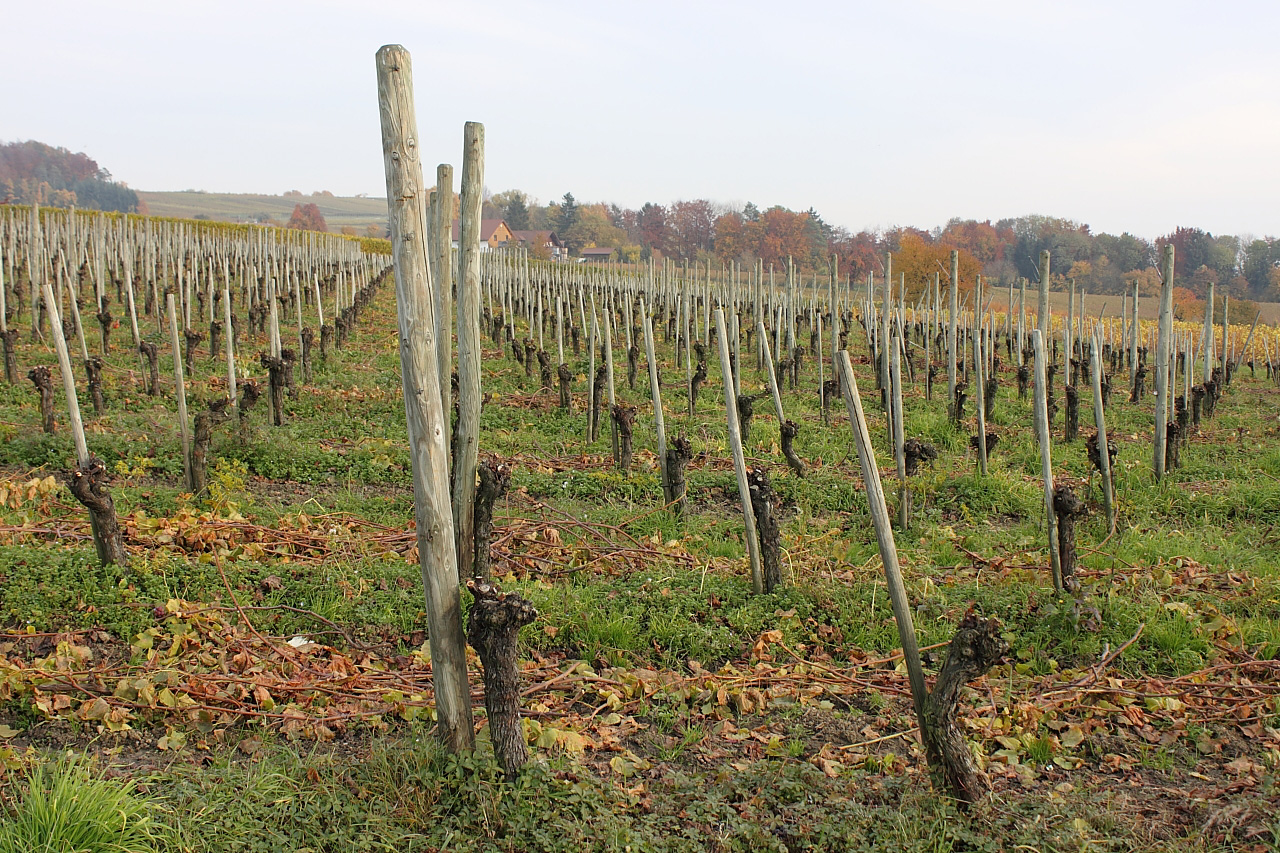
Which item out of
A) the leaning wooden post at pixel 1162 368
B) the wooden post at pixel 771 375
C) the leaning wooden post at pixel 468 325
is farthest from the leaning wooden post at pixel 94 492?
the leaning wooden post at pixel 1162 368

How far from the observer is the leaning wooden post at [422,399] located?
3.11 meters

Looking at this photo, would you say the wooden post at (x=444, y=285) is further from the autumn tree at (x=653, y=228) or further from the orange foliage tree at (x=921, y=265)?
the autumn tree at (x=653, y=228)

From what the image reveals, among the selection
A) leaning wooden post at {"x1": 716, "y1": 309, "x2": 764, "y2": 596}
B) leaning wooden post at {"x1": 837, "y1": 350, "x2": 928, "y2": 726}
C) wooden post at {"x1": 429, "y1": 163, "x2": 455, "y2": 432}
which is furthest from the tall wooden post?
leaning wooden post at {"x1": 837, "y1": 350, "x2": 928, "y2": 726}

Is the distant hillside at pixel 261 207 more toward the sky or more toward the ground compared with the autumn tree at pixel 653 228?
more toward the sky

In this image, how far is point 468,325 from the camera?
4.49m

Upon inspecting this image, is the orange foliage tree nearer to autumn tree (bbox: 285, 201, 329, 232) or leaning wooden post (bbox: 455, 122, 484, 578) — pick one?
leaning wooden post (bbox: 455, 122, 484, 578)

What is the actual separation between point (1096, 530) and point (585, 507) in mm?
4299

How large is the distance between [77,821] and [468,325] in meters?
2.73

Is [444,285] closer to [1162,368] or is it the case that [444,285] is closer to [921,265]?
[1162,368]

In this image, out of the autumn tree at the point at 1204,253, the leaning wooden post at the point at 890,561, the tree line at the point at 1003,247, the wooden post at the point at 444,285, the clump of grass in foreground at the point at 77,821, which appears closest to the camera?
the clump of grass in foreground at the point at 77,821

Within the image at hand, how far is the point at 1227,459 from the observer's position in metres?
9.69

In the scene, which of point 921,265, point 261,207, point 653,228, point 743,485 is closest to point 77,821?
point 743,485

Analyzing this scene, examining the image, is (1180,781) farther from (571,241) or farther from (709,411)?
(571,241)

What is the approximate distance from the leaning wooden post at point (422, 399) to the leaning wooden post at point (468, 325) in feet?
3.94
